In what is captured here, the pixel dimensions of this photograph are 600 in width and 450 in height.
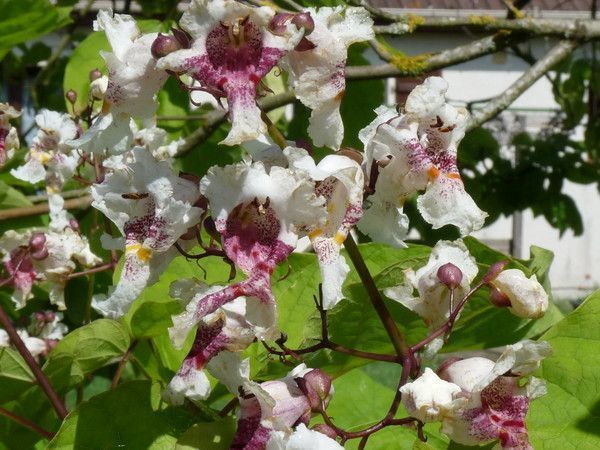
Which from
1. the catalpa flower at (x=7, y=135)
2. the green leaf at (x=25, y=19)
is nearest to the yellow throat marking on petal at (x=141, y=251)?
the catalpa flower at (x=7, y=135)

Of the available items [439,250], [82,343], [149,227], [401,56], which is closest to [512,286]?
[439,250]

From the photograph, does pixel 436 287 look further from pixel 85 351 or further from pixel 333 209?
pixel 85 351

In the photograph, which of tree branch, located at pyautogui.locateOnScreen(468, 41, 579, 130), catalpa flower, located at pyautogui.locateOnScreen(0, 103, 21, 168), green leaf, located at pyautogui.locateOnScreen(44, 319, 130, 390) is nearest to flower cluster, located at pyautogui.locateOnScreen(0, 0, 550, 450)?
green leaf, located at pyautogui.locateOnScreen(44, 319, 130, 390)

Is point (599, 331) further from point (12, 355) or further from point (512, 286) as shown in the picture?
point (12, 355)

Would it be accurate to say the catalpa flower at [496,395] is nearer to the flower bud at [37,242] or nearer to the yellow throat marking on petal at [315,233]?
the yellow throat marking on petal at [315,233]

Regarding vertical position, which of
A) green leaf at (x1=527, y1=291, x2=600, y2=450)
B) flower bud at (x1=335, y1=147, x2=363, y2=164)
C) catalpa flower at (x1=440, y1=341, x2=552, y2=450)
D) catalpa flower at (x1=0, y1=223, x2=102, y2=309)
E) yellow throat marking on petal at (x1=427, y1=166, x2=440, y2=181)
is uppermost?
flower bud at (x1=335, y1=147, x2=363, y2=164)

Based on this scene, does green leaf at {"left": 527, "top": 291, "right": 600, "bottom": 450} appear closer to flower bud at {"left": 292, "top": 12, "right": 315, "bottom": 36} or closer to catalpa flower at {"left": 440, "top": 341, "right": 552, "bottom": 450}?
catalpa flower at {"left": 440, "top": 341, "right": 552, "bottom": 450}

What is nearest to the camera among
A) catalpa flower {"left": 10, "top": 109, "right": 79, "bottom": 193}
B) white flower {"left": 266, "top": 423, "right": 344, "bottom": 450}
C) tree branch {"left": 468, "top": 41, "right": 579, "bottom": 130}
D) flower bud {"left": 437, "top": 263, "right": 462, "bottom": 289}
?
white flower {"left": 266, "top": 423, "right": 344, "bottom": 450}
